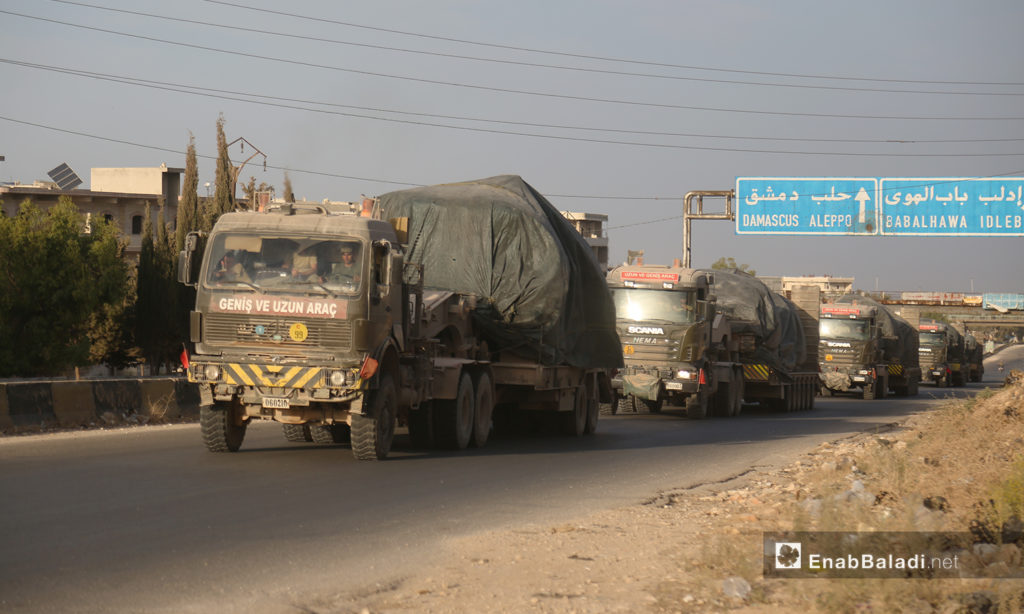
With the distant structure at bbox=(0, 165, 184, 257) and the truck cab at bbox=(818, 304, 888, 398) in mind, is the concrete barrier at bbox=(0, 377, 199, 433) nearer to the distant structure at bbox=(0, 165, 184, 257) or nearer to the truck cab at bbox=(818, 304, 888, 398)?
the truck cab at bbox=(818, 304, 888, 398)

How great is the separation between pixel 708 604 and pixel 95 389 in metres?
12.7

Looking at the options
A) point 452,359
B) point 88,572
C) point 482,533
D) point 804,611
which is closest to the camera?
point 804,611

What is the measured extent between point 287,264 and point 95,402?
551 cm

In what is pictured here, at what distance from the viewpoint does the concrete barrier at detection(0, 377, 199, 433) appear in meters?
15.4

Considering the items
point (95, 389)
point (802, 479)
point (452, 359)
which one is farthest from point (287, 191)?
point (802, 479)

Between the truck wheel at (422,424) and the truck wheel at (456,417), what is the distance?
71mm

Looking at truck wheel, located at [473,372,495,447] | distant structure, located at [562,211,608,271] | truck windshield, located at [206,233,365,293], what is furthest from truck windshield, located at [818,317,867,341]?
distant structure, located at [562,211,608,271]

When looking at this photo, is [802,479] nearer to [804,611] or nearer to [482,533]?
[482,533]

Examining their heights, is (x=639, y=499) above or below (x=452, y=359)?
below

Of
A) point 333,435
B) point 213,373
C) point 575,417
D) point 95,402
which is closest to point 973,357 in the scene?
point 575,417

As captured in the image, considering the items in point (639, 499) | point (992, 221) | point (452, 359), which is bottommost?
point (639, 499)

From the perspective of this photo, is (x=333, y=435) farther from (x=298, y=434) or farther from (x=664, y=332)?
(x=664, y=332)

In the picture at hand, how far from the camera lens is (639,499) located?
443 inches

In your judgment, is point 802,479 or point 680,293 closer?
point 802,479
